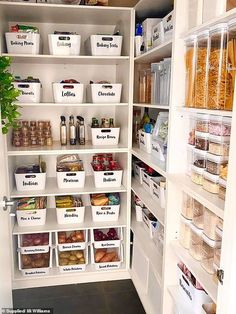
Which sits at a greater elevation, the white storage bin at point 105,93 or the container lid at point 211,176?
the white storage bin at point 105,93

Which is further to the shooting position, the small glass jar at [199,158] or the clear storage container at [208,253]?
the small glass jar at [199,158]

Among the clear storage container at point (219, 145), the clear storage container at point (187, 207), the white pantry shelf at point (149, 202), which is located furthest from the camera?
the white pantry shelf at point (149, 202)

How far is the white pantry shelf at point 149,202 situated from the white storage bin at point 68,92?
0.81 metres

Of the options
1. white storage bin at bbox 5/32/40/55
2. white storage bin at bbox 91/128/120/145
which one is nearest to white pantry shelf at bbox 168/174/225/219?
white storage bin at bbox 91/128/120/145

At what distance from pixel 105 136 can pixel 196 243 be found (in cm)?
120

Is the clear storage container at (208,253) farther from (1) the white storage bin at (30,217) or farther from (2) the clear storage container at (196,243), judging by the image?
(1) the white storage bin at (30,217)

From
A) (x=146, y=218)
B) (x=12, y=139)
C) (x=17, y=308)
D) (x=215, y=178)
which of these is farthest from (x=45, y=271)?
(x=215, y=178)

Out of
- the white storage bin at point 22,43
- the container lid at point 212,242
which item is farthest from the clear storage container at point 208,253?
the white storage bin at point 22,43

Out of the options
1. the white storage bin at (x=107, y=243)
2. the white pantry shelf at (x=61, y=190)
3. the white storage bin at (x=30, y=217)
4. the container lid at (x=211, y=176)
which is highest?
the container lid at (x=211, y=176)

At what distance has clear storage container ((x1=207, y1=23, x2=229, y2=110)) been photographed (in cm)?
117

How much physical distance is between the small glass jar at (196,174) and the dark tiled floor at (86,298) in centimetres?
120

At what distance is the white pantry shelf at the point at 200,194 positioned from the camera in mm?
1137

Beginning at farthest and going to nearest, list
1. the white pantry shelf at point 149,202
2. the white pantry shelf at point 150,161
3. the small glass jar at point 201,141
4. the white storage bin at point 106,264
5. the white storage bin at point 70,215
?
the white storage bin at point 106,264, the white storage bin at point 70,215, the white pantry shelf at point 149,202, the white pantry shelf at point 150,161, the small glass jar at point 201,141

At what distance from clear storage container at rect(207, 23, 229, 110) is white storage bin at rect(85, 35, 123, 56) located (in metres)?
1.12
